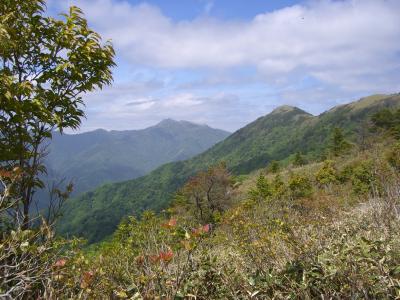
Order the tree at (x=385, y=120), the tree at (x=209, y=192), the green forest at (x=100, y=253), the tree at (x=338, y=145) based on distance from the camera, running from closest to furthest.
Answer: the green forest at (x=100, y=253) → the tree at (x=209, y=192) → the tree at (x=338, y=145) → the tree at (x=385, y=120)

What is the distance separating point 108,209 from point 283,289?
199198 mm

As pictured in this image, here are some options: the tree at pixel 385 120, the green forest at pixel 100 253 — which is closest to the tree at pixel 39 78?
the green forest at pixel 100 253

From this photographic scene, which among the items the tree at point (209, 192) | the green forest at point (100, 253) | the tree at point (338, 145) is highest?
the green forest at point (100, 253)

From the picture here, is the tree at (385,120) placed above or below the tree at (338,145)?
above

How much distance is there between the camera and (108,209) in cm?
19588

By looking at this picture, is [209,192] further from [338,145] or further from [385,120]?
[385,120]

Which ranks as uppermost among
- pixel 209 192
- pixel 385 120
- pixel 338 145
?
pixel 385 120

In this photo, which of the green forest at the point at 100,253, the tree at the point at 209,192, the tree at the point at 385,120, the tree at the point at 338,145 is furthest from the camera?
the tree at the point at 385,120

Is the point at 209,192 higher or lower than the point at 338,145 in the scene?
lower

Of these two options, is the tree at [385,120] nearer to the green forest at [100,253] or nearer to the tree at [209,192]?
the tree at [209,192]

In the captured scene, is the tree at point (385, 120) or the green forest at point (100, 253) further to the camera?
the tree at point (385, 120)

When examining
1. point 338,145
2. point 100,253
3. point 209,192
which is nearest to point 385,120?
point 338,145

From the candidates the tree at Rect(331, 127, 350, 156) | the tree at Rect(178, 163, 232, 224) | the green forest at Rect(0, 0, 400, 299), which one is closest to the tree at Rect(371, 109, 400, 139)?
the tree at Rect(331, 127, 350, 156)

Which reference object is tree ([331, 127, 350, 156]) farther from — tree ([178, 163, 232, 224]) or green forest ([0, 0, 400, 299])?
green forest ([0, 0, 400, 299])
